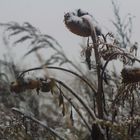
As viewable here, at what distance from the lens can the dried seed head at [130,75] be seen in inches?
81.2

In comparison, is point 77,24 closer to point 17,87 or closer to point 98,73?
point 98,73

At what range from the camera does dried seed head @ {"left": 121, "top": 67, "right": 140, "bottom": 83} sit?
206 cm

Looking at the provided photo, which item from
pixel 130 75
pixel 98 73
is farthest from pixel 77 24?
pixel 130 75

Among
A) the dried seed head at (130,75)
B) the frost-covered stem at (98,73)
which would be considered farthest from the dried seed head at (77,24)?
the dried seed head at (130,75)

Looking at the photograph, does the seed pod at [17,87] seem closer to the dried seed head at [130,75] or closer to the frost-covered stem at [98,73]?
the frost-covered stem at [98,73]

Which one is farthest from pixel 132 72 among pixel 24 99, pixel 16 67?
pixel 16 67

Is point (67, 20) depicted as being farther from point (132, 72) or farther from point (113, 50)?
point (132, 72)

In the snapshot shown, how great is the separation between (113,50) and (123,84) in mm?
206

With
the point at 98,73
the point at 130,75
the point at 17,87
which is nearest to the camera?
the point at 130,75

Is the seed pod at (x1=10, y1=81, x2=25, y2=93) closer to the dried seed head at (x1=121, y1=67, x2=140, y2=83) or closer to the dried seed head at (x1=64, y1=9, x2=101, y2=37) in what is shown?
the dried seed head at (x1=64, y1=9, x2=101, y2=37)

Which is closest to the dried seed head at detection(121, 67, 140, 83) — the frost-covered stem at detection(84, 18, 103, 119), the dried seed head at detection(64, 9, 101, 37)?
the frost-covered stem at detection(84, 18, 103, 119)

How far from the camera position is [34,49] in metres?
1.64

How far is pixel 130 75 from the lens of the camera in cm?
207

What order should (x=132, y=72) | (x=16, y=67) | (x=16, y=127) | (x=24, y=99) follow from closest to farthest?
(x=132, y=72)
(x=16, y=127)
(x=24, y=99)
(x=16, y=67)
